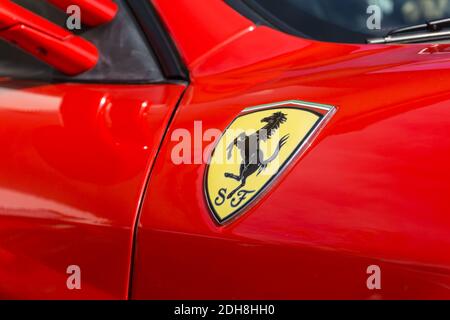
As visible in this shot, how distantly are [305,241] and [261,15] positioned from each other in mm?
672

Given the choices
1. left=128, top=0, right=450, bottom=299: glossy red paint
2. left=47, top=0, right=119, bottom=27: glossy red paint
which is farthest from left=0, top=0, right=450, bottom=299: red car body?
left=47, top=0, right=119, bottom=27: glossy red paint

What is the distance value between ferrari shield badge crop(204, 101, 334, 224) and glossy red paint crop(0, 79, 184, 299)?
0.13 meters

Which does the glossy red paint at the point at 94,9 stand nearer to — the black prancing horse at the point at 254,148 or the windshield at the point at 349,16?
the windshield at the point at 349,16

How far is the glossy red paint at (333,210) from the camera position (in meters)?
1.12

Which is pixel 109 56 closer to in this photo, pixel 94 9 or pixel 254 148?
pixel 94 9

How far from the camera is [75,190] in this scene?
1354 millimetres

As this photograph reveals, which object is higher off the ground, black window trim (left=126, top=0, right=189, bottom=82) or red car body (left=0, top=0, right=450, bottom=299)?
black window trim (left=126, top=0, right=189, bottom=82)

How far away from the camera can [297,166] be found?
1.24 m

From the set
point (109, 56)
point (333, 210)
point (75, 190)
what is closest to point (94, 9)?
point (109, 56)

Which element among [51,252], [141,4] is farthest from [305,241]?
[141,4]

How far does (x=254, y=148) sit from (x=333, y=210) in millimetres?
190

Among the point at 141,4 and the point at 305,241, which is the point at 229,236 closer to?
the point at 305,241

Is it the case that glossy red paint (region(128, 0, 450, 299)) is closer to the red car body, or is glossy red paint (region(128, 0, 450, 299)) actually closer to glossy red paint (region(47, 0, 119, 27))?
the red car body

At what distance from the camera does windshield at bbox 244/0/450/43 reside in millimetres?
1661
